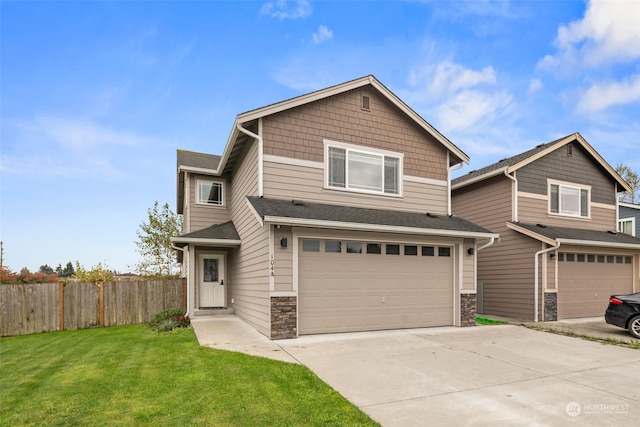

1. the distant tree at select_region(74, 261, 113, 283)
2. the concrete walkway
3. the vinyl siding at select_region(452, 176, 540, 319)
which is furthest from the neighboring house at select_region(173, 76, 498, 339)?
the distant tree at select_region(74, 261, 113, 283)

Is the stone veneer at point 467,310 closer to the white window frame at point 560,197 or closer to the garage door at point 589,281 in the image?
the garage door at point 589,281

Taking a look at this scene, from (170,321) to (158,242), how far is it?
1646cm

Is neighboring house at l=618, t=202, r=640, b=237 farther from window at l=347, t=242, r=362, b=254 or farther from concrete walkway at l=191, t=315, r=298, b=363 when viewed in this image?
concrete walkway at l=191, t=315, r=298, b=363

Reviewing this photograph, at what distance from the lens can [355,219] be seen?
373 inches

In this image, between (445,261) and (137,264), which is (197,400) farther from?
(137,264)

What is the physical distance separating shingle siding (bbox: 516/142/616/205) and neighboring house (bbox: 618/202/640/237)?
4.84 meters

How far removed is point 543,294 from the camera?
12742mm

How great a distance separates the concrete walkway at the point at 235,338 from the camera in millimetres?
7304

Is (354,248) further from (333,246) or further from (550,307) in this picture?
(550,307)

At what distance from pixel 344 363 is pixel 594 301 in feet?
41.1

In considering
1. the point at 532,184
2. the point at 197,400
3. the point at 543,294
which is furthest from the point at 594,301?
the point at 197,400

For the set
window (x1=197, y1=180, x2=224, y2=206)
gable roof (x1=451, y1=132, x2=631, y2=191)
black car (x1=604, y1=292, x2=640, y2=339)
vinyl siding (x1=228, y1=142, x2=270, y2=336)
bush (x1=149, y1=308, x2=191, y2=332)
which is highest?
gable roof (x1=451, y1=132, x2=631, y2=191)

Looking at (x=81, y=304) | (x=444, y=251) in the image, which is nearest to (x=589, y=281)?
(x=444, y=251)

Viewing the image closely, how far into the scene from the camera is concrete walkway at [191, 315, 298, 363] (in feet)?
24.0
